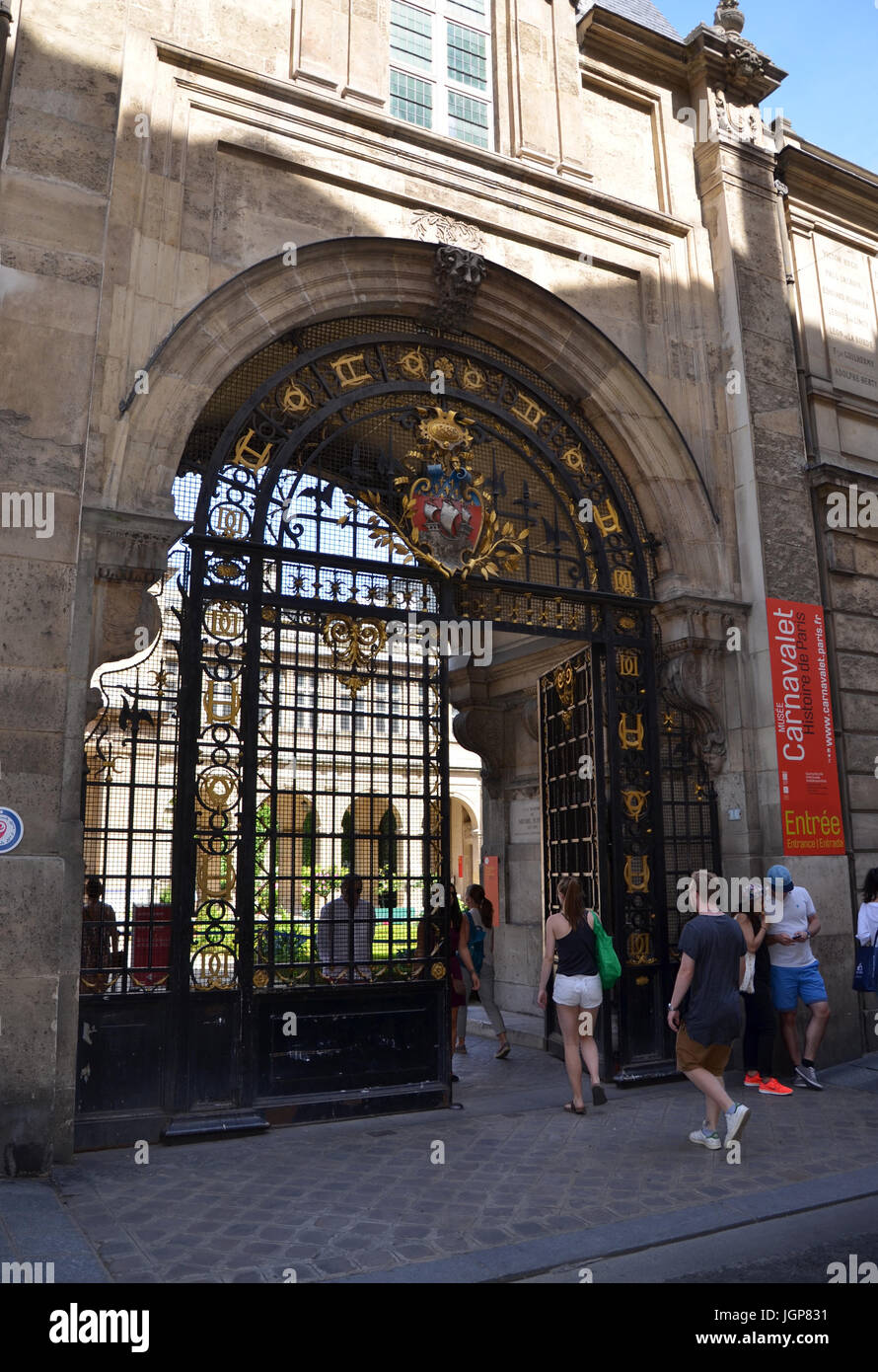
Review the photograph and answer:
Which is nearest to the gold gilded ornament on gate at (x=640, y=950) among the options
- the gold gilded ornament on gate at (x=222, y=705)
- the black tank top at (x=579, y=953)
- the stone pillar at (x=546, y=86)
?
the black tank top at (x=579, y=953)

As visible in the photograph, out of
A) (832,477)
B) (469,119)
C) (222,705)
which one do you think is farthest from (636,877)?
(469,119)

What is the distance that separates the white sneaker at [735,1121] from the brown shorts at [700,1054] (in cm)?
26

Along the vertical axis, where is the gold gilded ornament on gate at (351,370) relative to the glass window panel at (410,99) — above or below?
below

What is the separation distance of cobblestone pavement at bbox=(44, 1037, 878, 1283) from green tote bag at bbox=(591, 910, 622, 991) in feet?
3.33

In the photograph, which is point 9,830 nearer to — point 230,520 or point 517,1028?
point 230,520

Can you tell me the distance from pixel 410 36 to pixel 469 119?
37.1 inches

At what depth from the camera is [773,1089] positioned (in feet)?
28.0

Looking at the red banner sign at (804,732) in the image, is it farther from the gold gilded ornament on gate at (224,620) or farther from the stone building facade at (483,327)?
the gold gilded ornament on gate at (224,620)

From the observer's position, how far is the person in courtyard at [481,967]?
1057 cm

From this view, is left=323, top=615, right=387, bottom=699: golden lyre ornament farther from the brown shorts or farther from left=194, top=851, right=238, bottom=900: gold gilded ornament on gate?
the brown shorts

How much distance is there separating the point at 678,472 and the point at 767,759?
2956mm

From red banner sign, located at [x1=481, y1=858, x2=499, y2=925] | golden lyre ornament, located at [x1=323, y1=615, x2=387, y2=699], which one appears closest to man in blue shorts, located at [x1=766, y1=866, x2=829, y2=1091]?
golden lyre ornament, located at [x1=323, y1=615, x2=387, y2=699]

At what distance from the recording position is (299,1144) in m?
6.87

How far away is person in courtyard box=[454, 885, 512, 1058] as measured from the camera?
1057cm
